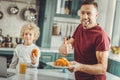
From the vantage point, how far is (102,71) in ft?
5.41

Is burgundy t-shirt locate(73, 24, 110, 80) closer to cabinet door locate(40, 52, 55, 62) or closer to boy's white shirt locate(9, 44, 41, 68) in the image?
boy's white shirt locate(9, 44, 41, 68)

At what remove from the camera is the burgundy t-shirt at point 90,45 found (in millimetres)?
1722

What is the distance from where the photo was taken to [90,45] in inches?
70.3

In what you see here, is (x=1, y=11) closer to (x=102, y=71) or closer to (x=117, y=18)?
(x=117, y=18)

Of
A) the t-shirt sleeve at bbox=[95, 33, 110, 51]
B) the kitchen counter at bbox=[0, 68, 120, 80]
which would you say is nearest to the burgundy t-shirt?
the t-shirt sleeve at bbox=[95, 33, 110, 51]

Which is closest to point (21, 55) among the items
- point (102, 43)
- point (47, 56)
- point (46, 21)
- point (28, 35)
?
point (28, 35)

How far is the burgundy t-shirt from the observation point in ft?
5.65

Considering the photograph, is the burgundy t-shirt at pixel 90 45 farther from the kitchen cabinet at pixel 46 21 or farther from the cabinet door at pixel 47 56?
the kitchen cabinet at pixel 46 21

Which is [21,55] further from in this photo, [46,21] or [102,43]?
[46,21]

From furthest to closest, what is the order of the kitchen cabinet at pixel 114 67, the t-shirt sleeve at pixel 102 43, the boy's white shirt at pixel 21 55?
the kitchen cabinet at pixel 114 67 → the boy's white shirt at pixel 21 55 → the t-shirt sleeve at pixel 102 43

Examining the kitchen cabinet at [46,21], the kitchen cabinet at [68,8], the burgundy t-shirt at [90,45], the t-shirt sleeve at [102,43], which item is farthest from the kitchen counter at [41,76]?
the kitchen cabinet at [68,8]

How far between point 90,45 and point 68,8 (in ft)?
10.6

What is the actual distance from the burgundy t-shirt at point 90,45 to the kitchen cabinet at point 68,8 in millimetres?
2920

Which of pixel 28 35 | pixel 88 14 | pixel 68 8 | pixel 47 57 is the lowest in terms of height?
pixel 47 57
